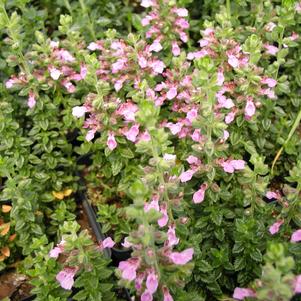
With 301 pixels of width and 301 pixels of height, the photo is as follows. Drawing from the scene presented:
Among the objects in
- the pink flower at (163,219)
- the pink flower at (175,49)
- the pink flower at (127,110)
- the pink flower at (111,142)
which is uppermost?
the pink flower at (175,49)

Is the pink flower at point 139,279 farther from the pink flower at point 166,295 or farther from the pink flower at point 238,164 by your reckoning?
the pink flower at point 238,164

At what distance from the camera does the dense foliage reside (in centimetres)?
206

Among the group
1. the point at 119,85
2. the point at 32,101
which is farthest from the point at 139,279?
the point at 32,101

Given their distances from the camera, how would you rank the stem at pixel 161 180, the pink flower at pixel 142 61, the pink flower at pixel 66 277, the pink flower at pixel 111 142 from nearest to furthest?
the stem at pixel 161 180, the pink flower at pixel 66 277, the pink flower at pixel 111 142, the pink flower at pixel 142 61

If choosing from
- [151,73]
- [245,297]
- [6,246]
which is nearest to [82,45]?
[151,73]

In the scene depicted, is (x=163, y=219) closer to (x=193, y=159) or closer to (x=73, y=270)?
(x=193, y=159)

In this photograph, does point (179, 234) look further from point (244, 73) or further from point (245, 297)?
point (244, 73)

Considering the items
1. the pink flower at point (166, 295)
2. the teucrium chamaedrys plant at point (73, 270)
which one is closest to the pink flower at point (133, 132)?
the teucrium chamaedrys plant at point (73, 270)

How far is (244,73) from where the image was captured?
244cm

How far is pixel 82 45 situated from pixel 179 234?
1385mm

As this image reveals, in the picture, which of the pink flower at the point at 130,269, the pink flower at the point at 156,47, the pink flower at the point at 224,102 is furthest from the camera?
the pink flower at the point at 156,47

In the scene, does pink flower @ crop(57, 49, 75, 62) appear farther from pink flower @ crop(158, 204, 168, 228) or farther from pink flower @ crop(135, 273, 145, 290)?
pink flower @ crop(135, 273, 145, 290)

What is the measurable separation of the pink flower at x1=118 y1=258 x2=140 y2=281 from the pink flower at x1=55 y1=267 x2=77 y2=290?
13.2 inches

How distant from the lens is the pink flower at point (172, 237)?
209 centimetres
